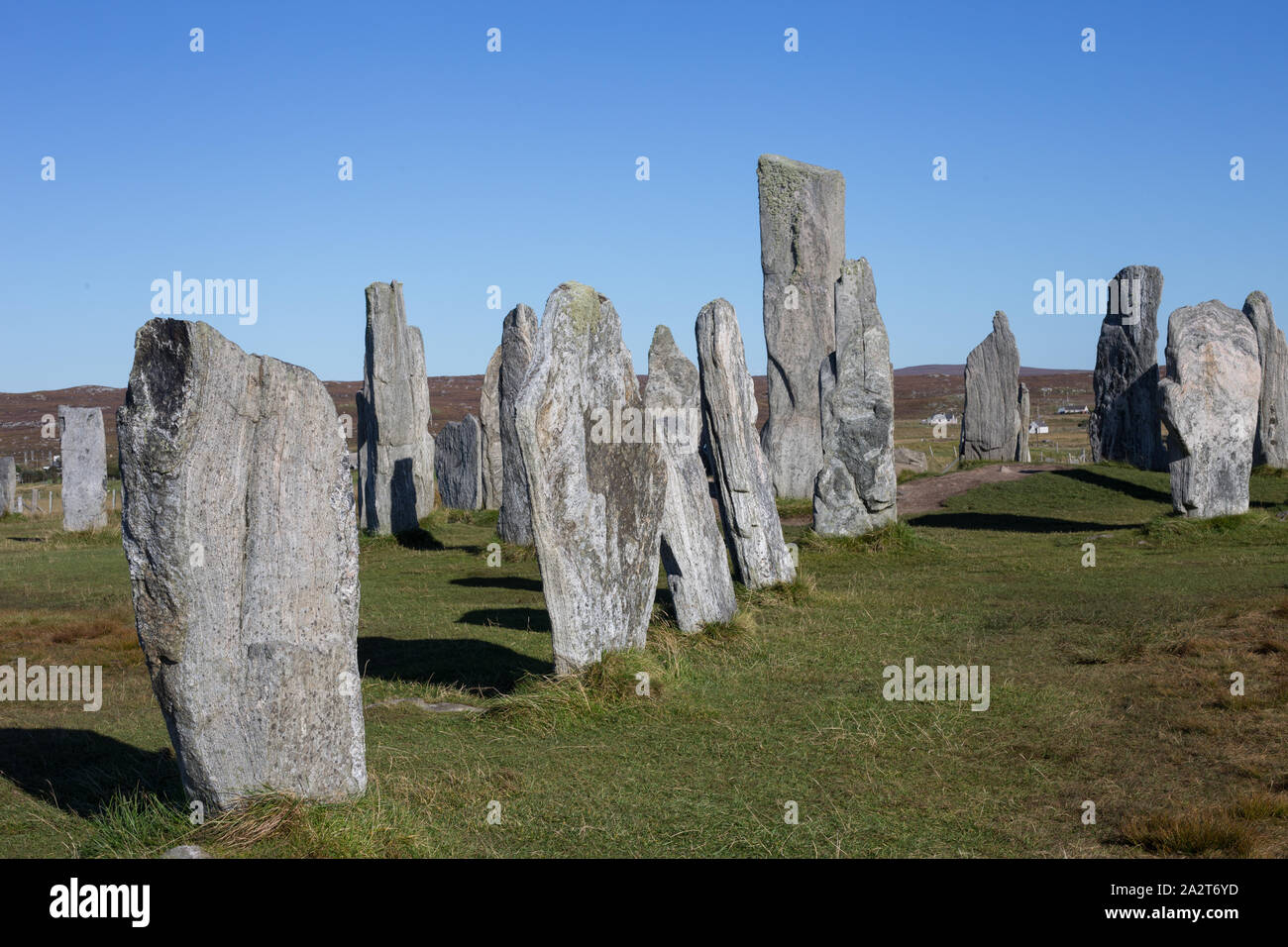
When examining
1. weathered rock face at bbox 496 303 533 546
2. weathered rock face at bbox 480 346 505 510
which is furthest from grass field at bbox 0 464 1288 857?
weathered rock face at bbox 480 346 505 510

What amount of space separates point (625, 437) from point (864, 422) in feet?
21.2

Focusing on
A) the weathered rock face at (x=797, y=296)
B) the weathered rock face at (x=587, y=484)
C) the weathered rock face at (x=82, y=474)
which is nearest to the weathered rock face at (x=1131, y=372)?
the weathered rock face at (x=797, y=296)

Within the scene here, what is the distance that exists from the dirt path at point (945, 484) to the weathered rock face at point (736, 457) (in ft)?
21.2

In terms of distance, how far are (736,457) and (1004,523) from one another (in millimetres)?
7079

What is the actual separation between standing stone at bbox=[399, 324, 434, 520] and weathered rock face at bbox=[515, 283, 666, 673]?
1101 centimetres

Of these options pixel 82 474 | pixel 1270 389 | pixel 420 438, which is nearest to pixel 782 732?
pixel 420 438

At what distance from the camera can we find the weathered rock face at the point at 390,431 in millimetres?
18938

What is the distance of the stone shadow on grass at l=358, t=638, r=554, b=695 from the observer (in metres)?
8.94

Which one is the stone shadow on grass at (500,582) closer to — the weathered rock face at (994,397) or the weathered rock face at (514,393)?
the weathered rock face at (514,393)

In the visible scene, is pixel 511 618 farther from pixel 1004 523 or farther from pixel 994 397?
pixel 994 397

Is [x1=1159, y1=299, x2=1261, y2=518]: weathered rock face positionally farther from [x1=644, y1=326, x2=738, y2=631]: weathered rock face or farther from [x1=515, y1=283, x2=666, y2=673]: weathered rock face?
[x1=515, y1=283, x2=666, y2=673]: weathered rock face

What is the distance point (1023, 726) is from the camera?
7094mm
